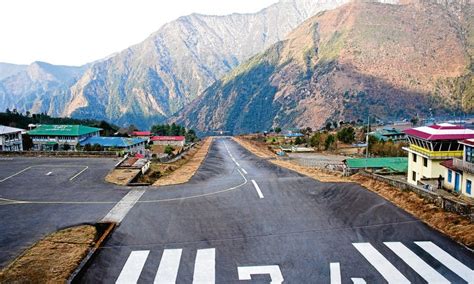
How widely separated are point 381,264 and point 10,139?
6210cm

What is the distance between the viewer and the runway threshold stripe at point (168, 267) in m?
12.0

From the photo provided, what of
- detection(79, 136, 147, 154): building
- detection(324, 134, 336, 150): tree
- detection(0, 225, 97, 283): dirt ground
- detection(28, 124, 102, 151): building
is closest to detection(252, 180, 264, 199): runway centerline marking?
detection(0, 225, 97, 283): dirt ground

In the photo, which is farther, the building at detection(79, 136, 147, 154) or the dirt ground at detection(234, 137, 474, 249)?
the building at detection(79, 136, 147, 154)

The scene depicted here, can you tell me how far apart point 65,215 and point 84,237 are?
4.32m

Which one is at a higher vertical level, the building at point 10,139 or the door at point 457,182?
the building at point 10,139

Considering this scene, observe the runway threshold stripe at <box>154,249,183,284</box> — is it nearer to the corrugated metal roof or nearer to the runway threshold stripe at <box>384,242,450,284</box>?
the runway threshold stripe at <box>384,242,450,284</box>

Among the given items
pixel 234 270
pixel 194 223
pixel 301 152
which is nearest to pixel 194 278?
pixel 234 270

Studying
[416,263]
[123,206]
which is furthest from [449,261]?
[123,206]

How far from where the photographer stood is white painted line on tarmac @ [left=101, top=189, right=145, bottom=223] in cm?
1855

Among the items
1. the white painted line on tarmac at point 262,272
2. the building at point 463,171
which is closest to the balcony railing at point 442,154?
the building at point 463,171

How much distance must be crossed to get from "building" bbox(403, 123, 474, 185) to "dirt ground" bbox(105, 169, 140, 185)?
2423 centimetres

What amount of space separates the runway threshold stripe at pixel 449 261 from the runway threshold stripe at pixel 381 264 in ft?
5.50

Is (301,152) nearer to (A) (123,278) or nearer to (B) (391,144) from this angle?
(B) (391,144)

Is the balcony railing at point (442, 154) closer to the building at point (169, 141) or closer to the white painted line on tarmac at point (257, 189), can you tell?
the white painted line on tarmac at point (257, 189)
